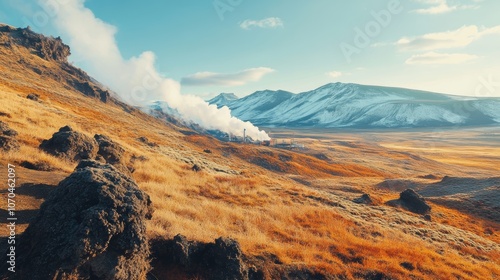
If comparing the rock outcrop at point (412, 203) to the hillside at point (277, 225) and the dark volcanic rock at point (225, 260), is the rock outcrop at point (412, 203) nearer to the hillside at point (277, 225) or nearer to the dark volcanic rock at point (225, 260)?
the hillside at point (277, 225)

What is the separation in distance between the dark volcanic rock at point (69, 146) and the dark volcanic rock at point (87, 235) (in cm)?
1064

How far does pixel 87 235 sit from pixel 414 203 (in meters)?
32.2

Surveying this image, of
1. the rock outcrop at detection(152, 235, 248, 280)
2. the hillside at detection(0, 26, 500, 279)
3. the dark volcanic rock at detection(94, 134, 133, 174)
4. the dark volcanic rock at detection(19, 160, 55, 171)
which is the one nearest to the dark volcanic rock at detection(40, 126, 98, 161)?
the hillside at detection(0, 26, 500, 279)

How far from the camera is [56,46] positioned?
11031 centimetres

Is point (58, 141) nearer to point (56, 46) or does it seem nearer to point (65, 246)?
point (65, 246)

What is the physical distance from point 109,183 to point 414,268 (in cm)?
1249

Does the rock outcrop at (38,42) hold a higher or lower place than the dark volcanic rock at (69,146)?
higher

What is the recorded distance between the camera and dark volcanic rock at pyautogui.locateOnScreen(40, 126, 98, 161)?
17312 mm

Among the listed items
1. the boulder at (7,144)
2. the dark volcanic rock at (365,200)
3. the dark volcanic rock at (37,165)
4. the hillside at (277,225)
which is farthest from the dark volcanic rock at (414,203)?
the boulder at (7,144)

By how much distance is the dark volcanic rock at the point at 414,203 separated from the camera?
99.1 ft

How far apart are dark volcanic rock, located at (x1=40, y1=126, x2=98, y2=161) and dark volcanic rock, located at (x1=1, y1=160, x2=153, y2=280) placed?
34.9 ft

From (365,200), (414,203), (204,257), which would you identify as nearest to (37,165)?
(204,257)

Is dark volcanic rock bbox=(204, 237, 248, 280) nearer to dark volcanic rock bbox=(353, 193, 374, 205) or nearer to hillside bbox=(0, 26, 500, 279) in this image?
hillside bbox=(0, 26, 500, 279)

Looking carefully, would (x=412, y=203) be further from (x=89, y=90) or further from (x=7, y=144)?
(x=89, y=90)
